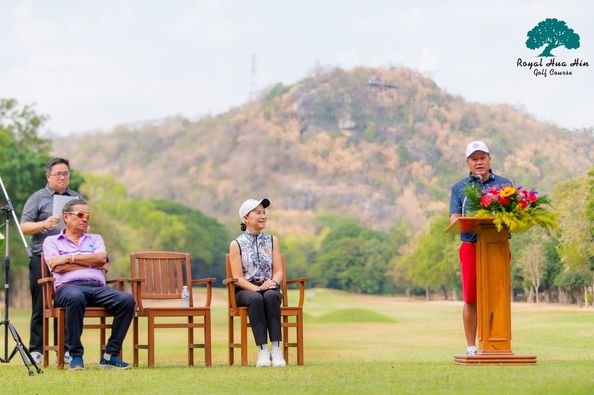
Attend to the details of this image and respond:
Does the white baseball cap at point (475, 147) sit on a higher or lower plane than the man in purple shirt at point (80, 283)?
higher

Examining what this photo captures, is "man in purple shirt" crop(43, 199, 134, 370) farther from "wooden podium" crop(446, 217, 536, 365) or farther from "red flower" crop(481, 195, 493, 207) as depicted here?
"red flower" crop(481, 195, 493, 207)

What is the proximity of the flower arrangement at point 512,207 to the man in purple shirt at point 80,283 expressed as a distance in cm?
275

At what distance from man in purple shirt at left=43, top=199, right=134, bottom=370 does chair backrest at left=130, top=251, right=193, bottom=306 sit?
0.57 m

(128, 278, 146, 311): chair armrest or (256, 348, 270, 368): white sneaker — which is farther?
(128, 278, 146, 311): chair armrest

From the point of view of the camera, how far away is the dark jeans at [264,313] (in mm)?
8172

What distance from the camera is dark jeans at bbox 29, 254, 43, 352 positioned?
29.6ft

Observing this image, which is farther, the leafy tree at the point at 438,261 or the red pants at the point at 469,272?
the leafy tree at the point at 438,261

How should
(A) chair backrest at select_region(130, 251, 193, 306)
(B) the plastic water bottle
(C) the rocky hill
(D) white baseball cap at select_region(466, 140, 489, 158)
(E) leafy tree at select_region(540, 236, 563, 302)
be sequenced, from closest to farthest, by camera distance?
(D) white baseball cap at select_region(466, 140, 489, 158), (B) the plastic water bottle, (A) chair backrest at select_region(130, 251, 193, 306), (E) leafy tree at select_region(540, 236, 563, 302), (C) the rocky hill

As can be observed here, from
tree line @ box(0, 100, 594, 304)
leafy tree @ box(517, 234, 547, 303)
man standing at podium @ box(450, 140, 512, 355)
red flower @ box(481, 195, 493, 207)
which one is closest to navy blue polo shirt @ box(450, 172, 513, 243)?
A: man standing at podium @ box(450, 140, 512, 355)

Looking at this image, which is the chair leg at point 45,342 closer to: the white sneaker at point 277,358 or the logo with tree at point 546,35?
the white sneaker at point 277,358

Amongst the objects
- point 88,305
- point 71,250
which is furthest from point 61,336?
point 71,250

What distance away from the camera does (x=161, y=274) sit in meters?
9.08

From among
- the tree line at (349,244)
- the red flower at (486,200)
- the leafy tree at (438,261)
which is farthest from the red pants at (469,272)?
the leafy tree at (438,261)

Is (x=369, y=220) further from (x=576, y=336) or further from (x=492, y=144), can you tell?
(x=576, y=336)
